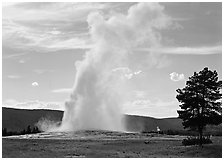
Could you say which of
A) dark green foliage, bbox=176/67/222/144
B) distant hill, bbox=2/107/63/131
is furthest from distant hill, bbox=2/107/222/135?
dark green foliage, bbox=176/67/222/144

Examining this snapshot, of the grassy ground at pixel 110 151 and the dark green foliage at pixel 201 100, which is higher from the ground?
the dark green foliage at pixel 201 100

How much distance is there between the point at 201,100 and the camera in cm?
4412

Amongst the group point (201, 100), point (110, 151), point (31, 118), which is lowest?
point (31, 118)

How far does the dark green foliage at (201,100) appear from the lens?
44.0 m

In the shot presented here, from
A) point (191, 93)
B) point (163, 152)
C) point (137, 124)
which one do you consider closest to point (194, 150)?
point (163, 152)

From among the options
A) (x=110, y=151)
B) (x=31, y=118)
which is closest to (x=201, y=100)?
(x=110, y=151)

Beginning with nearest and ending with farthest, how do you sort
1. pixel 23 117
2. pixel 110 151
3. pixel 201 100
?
pixel 110 151 < pixel 201 100 < pixel 23 117

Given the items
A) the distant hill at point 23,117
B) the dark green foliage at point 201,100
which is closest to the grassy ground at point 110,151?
the dark green foliage at point 201,100

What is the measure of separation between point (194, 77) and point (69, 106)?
50018 millimetres

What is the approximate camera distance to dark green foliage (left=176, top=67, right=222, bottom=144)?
44.0m

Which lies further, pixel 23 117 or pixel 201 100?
pixel 23 117

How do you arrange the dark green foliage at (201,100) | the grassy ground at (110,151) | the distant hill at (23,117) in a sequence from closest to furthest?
1. the grassy ground at (110,151)
2. the dark green foliage at (201,100)
3. the distant hill at (23,117)

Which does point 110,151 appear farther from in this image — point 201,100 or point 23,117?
point 23,117

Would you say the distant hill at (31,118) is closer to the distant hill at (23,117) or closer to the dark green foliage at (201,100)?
the distant hill at (23,117)
